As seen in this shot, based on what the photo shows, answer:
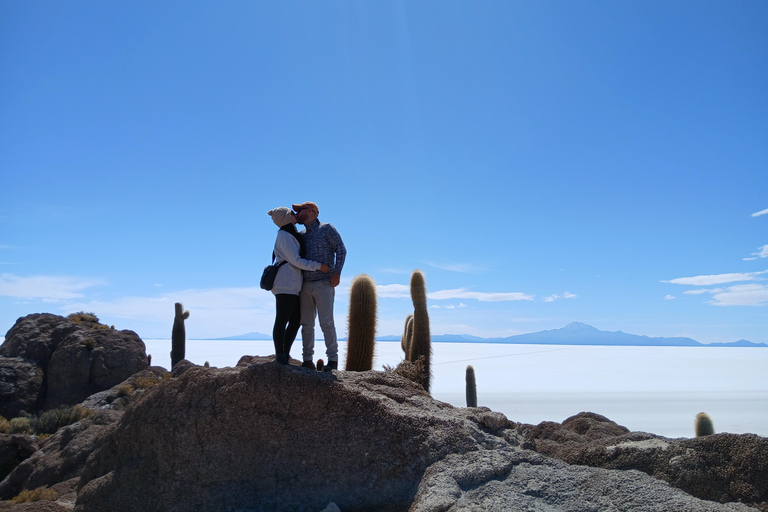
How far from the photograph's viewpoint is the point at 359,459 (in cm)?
416

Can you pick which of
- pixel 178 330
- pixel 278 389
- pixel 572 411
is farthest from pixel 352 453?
pixel 572 411

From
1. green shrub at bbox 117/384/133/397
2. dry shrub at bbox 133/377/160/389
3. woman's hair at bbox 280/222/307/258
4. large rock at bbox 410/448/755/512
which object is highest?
woman's hair at bbox 280/222/307/258

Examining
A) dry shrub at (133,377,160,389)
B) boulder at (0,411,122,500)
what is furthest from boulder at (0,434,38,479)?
dry shrub at (133,377,160,389)

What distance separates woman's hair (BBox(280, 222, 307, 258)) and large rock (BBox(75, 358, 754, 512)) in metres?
1.26

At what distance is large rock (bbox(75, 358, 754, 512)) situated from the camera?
3637 millimetres

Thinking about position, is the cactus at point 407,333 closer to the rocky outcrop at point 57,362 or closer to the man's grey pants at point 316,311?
the rocky outcrop at point 57,362

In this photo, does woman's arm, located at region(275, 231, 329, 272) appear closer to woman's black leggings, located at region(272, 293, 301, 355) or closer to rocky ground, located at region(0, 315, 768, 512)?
woman's black leggings, located at region(272, 293, 301, 355)

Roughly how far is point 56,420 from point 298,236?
37.8 feet

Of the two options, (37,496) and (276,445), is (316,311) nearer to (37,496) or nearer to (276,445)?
(276,445)

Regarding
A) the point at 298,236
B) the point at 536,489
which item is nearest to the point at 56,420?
the point at 298,236

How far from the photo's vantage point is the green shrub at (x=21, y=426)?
43.4ft

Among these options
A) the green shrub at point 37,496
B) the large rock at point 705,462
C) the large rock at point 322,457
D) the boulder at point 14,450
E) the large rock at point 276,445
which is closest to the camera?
the large rock at point 322,457

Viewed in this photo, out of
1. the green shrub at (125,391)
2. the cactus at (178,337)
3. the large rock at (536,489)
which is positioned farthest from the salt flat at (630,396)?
the large rock at (536,489)

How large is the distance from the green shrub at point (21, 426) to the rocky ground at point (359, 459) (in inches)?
382
